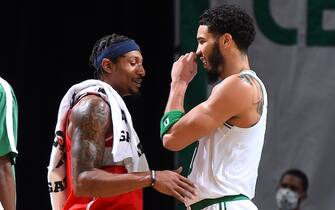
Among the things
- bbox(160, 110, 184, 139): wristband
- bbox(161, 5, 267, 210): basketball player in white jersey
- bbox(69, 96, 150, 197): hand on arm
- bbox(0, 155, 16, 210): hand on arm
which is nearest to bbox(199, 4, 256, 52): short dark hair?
bbox(161, 5, 267, 210): basketball player in white jersey

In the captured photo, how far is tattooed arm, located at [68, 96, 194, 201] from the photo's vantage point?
193 inches

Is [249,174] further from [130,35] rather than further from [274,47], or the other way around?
[130,35]

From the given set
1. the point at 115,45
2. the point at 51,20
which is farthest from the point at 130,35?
the point at 115,45

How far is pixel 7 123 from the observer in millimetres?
5555

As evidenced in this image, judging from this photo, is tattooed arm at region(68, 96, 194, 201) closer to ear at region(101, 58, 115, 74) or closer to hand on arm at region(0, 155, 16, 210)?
ear at region(101, 58, 115, 74)

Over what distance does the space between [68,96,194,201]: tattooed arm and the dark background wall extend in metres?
3.06

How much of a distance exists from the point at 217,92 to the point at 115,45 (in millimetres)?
644

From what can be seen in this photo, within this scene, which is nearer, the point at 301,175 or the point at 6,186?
the point at 6,186

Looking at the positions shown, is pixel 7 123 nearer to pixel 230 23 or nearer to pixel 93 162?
pixel 93 162

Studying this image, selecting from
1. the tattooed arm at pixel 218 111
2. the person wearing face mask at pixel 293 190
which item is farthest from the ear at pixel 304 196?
the tattooed arm at pixel 218 111

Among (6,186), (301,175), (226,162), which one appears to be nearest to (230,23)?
(226,162)

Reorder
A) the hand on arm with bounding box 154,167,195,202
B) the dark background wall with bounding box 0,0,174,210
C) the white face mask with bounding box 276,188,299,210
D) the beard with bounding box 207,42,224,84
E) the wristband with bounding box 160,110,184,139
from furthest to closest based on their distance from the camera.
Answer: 1. the dark background wall with bounding box 0,0,174,210
2. the white face mask with bounding box 276,188,299,210
3. the beard with bounding box 207,42,224,84
4. the wristband with bounding box 160,110,184,139
5. the hand on arm with bounding box 154,167,195,202

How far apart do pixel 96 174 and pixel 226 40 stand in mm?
839

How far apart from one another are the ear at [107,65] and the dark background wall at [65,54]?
2.66m
